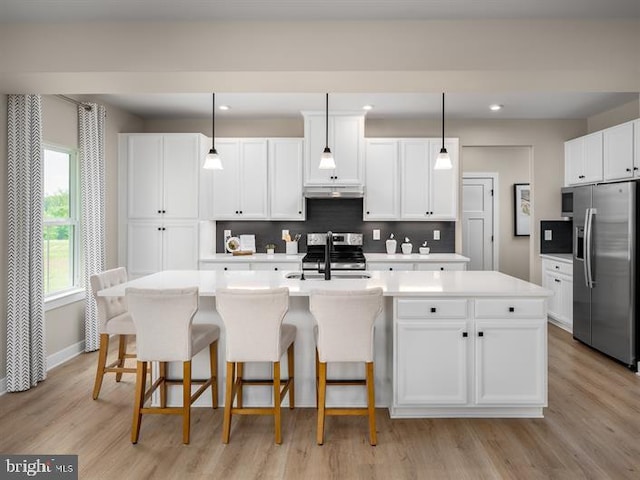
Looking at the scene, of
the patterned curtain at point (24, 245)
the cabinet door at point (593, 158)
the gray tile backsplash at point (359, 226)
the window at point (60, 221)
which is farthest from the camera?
the gray tile backsplash at point (359, 226)

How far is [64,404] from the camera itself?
349cm

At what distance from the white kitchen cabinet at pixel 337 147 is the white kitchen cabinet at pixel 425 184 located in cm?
55

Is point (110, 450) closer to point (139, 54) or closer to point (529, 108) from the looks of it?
point (139, 54)

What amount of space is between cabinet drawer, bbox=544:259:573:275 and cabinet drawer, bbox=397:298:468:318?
9.75ft

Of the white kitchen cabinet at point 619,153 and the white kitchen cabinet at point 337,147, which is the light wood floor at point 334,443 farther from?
the white kitchen cabinet at point 337,147

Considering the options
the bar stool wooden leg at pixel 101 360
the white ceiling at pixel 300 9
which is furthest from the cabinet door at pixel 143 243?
the white ceiling at pixel 300 9

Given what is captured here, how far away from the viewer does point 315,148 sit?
5586 millimetres

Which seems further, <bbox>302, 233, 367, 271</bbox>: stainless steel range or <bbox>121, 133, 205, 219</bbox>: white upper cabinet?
<bbox>302, 233, 367, 271</bbox>: stainless steel range

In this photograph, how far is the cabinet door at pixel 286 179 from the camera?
18.7 feet

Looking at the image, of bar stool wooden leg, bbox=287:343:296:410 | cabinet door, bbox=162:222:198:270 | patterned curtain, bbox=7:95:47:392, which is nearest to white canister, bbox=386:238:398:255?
cabinet door, bbox=162:222:198:270

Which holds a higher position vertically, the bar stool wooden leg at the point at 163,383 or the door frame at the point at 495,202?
the door frame at the point at 495,202

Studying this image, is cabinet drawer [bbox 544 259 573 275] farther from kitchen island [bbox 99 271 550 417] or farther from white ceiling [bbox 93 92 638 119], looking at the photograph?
kitchen island [bbox 99 271 550 417]

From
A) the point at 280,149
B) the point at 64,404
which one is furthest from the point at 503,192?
the point at 64,404

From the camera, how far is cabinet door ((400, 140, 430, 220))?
568cm
